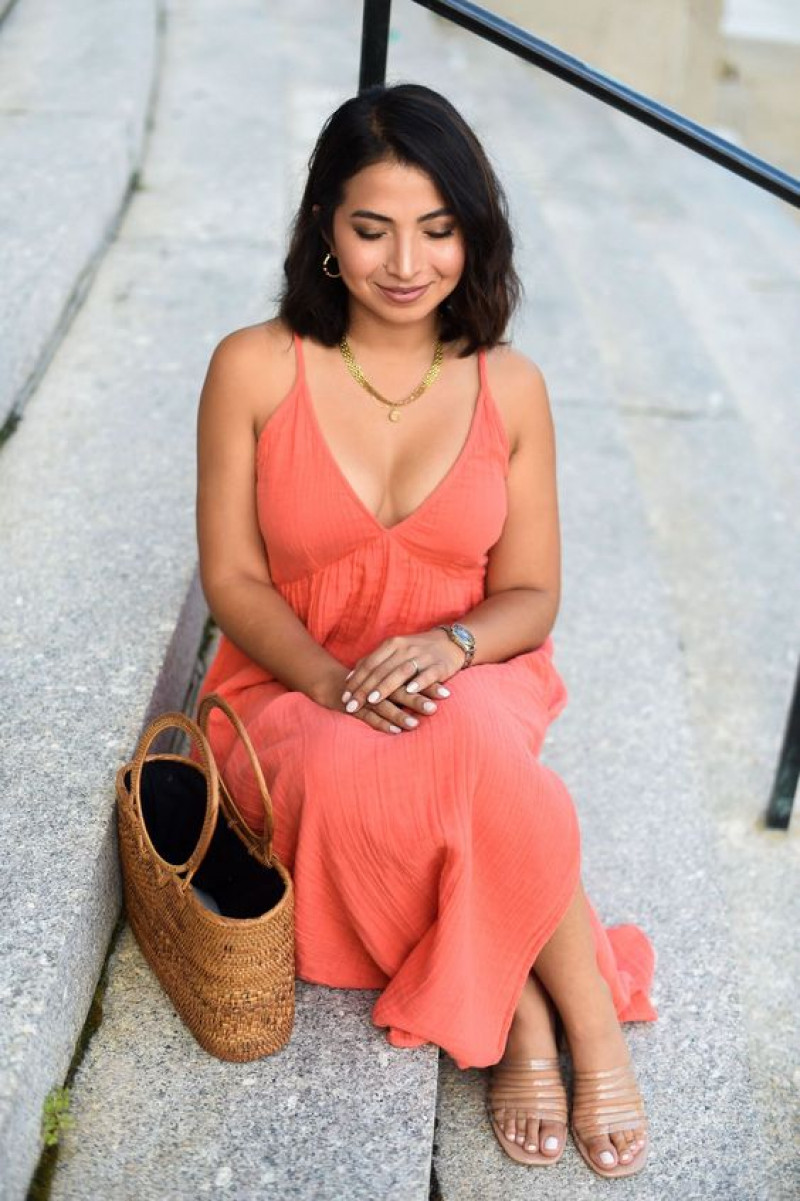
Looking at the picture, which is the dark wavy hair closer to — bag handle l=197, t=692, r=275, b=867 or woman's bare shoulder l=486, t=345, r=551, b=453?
woman's bare shoulder l=486, t=345, r=551, b=453

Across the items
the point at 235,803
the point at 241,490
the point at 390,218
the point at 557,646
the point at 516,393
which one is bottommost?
Answer: the point at 557,646

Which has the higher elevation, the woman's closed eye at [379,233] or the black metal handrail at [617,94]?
the black metal handrail at [617,94]

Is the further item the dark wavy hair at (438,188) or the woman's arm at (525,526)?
the woman's arm at (525,526)

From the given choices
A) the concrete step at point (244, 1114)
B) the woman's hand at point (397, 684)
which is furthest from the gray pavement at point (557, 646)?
the woman's hand at point (397, 684)

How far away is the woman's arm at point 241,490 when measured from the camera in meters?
2.33

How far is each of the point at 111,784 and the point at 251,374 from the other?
0.72 m

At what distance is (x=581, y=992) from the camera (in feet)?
7.16

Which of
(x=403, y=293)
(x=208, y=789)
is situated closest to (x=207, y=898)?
(x=208, y=789)

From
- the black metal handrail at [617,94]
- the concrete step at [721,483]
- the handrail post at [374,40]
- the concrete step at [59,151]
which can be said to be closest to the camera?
the black metal handrail at [617,94]

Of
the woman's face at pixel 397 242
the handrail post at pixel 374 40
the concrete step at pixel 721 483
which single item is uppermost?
the handrail post at pixel 374 40

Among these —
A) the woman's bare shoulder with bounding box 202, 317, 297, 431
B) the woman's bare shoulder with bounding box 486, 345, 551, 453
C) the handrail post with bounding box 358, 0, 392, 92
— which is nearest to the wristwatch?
the woman's bare shoulder with bounding box 486, 345, 551, 453

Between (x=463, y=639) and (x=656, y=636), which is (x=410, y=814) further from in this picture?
(x=656, y=636)

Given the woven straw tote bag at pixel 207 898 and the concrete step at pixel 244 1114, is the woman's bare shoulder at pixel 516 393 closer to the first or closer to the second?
the woven straw tote bag at pixel 207 898

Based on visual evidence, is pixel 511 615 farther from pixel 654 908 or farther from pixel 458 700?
pixel 654 908
